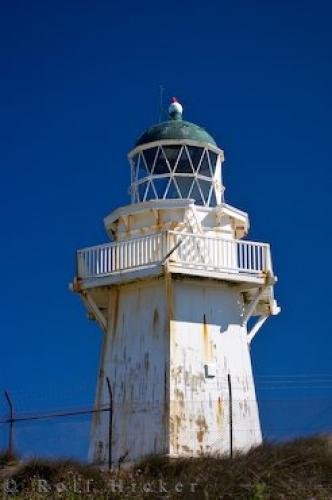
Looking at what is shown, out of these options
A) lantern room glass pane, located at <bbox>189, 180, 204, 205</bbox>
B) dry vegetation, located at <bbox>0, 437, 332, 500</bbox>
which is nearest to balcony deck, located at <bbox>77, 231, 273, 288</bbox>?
lantern room glass pane, located at <bbox>189, 180, 204, 205</bbox>

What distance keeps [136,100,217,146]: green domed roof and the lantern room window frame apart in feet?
0.41

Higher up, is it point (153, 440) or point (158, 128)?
point (158, 128)

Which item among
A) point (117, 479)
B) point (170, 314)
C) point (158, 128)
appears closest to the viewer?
point (117, 479)

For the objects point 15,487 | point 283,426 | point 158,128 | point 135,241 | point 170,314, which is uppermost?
point 158,128

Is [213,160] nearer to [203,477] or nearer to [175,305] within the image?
[175,305]

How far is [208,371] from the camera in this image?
21.7 metres

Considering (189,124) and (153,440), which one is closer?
(153,440)

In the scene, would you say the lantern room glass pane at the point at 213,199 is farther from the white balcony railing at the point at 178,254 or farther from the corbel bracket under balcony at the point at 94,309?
the corbel bracket under balcony at the point at 94,309

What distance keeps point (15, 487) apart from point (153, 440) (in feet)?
18.4

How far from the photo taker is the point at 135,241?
22.3 metres

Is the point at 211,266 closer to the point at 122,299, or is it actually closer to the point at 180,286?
the point at 180,286

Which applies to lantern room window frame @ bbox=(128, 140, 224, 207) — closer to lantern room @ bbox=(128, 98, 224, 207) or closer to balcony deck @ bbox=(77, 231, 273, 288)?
lantern room @ bbox=(128, 98, 224, 207)

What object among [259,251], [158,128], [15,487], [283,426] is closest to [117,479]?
[15,487]

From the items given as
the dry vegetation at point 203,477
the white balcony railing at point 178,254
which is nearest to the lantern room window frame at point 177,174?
the white balcony railing at point 178,254
